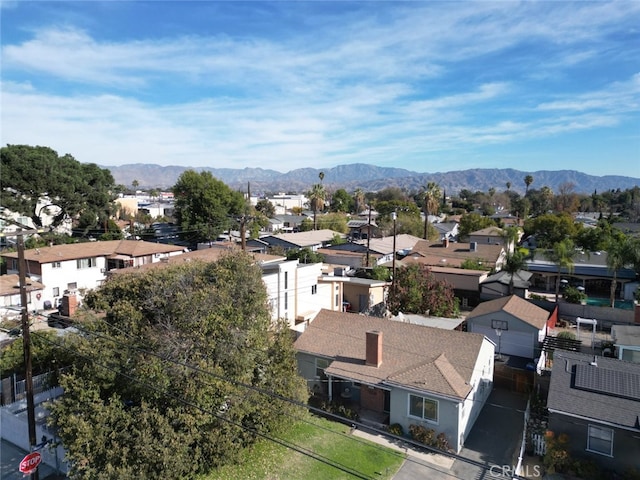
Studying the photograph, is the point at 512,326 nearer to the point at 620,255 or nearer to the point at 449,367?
the point at 449,367

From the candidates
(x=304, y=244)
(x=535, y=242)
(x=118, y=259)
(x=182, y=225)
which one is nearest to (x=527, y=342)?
(x=304, y=244)

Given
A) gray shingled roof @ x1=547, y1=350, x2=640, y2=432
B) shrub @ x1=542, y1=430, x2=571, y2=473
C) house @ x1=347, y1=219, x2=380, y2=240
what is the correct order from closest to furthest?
1. gray shingled roof @ x1=547, y1=350, x2=640, y2=432
2. shrub @ x1=542, y1=430, x2=571, y2=473
3. house @ x1=347, y1=219, x2=380, y2=240

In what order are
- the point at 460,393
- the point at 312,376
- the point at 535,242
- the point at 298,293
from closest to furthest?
the point at 460,393 → the point at 312,376 → the point at 298,293 → the point at 535,242

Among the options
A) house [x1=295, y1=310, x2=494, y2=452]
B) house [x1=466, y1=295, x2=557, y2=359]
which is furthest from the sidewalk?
house [x1=466, y1=295, x2=557, y2=359]

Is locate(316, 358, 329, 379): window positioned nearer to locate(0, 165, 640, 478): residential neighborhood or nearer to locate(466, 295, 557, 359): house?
locate(0, 165, 640, 478): residential neighborhood

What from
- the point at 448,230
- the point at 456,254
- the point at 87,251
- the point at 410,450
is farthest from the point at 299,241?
the point at 410,450

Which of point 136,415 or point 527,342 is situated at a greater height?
point 136,415

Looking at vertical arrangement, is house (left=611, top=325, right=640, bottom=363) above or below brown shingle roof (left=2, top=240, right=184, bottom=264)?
below

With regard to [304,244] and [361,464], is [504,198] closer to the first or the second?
[304,244]
